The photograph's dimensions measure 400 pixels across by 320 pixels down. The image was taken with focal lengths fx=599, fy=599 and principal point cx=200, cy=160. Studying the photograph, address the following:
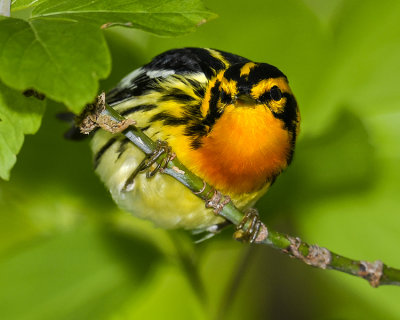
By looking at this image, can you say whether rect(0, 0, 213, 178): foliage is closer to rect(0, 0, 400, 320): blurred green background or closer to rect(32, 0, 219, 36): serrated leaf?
rect(32, 0, 219, 36): serrated leaf

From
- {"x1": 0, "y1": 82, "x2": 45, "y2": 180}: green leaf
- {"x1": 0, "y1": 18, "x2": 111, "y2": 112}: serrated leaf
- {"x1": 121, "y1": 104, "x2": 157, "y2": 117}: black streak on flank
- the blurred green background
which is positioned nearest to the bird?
{"x1": 121, "y1": 104, "x2": 157, "y2": 117}: black streak on flank

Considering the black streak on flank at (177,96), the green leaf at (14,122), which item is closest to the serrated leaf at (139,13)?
the green leaf at (14,122)

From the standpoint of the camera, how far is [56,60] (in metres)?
0.47

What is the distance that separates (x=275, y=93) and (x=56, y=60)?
676mm

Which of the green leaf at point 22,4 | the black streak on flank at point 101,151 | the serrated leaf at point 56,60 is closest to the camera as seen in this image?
the serrated leaf at point 56,60

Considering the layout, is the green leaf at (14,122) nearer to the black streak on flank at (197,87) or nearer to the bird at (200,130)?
the bird at (200,130)

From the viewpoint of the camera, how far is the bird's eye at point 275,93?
109cm

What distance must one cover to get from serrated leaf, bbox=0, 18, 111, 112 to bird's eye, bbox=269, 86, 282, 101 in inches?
24.6

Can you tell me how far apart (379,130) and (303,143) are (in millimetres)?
179

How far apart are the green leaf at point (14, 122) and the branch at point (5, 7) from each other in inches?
3.8

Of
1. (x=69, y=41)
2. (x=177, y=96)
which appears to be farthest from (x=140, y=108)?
(x=69, y=41)

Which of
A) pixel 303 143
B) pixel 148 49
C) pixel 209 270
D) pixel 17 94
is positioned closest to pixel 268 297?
pixel 209 270

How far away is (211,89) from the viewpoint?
113 centimetres

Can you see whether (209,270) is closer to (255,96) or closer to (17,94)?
(255,96)
